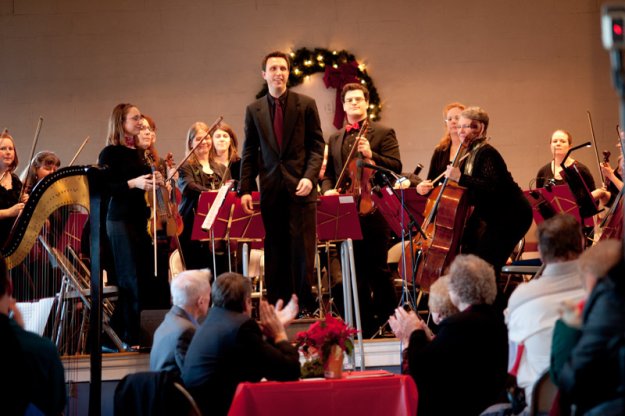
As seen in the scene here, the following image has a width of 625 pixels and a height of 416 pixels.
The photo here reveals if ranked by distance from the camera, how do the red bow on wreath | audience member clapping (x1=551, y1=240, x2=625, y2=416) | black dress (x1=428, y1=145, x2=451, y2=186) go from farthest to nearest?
the red bow on wreath, black dress (x1=428, y1=145, x2=451, y2=186), audience member clapping (x1=551, y1=240, x2=625, y2=416)

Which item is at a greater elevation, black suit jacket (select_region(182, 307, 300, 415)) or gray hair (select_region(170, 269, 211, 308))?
gray hair (select_region(170, 269, 211, 308))

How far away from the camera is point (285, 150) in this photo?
593 centimetres

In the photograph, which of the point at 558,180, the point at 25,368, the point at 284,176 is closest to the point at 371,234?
the point at 284,176

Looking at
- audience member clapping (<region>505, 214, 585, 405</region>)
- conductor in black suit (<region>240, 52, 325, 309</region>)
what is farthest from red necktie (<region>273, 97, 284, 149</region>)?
audience member clapping (<region>505, 214, 585, 405</region>)

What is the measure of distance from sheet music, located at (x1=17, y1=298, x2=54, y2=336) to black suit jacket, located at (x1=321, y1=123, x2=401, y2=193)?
7.71ft

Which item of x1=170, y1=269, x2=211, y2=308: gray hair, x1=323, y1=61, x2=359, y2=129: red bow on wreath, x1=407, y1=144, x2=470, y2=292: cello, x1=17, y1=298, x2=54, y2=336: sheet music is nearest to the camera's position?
x1=170, y1=269, x2=211, y2=308: gray hair

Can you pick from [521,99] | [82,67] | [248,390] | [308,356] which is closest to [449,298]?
[308,356]

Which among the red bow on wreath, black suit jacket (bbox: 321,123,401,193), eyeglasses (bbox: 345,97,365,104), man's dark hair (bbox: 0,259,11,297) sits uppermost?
the red bow on wreath

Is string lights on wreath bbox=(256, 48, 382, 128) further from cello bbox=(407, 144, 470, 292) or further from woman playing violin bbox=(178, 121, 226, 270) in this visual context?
cello bbox=(407, 144, 470, 292)

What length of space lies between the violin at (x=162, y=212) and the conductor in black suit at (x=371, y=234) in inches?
47.2

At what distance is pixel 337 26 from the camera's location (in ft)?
30.8

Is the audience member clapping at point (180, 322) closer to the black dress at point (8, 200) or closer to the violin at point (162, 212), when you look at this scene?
the violin at point (162, 212)

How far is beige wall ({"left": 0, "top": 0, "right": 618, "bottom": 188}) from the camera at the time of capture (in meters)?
9.32

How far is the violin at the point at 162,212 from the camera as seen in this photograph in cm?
595
